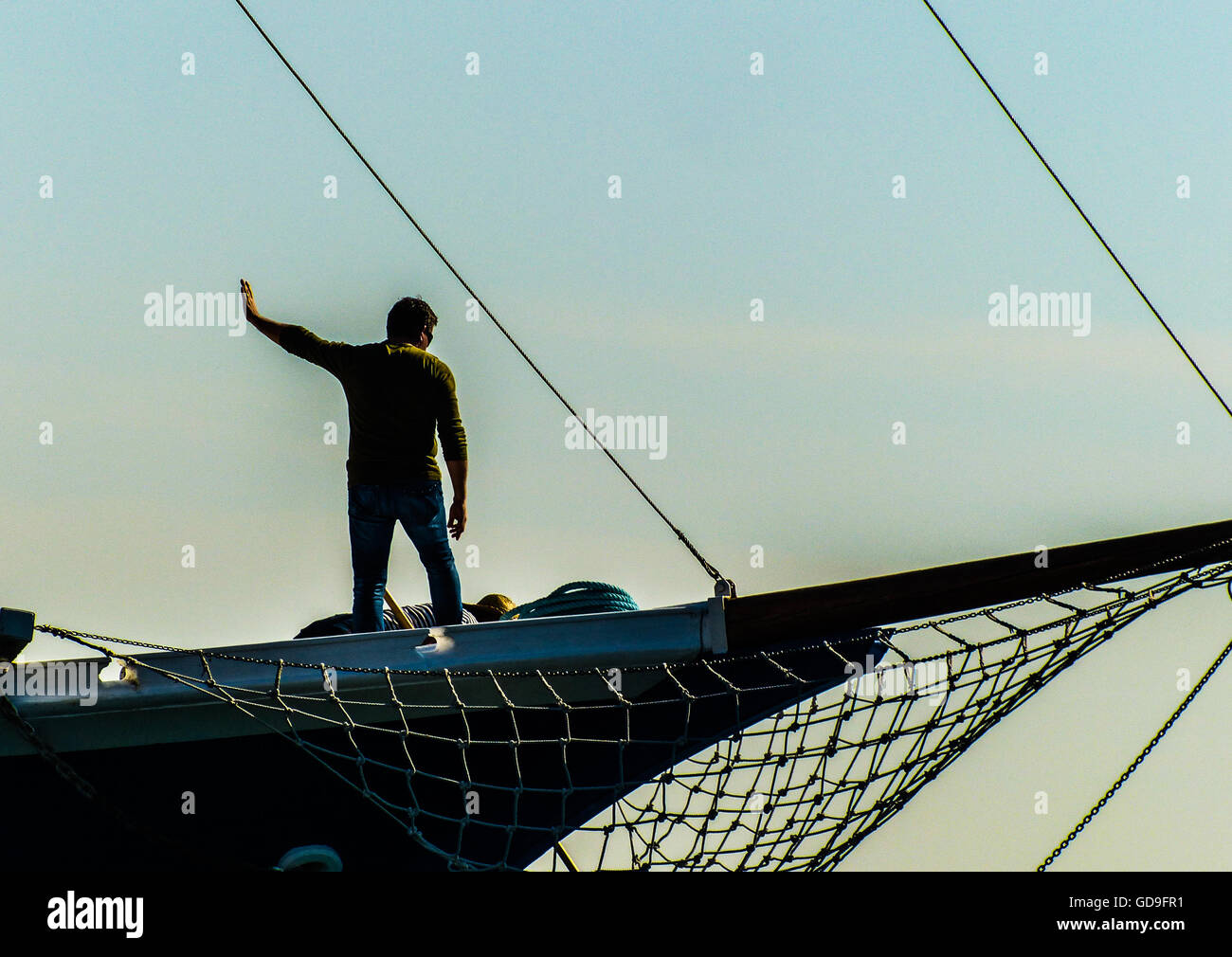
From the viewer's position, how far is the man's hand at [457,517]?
10336 mm

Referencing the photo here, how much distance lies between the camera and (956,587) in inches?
403

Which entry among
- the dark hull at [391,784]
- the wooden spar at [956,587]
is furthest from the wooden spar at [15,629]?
the wooden spar at [956,587]

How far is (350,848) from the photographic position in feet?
34.3

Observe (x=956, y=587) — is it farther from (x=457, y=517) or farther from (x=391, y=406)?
(x=391, y=406)

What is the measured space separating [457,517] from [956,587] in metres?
2.29

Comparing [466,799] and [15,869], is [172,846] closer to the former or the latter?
[15,869]

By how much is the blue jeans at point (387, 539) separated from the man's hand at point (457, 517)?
137mm

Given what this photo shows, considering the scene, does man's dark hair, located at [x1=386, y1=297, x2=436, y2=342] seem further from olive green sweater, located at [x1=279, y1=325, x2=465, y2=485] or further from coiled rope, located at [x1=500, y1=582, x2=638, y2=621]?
coiled rope, located at [x1=500, y1=582, x2=638, y2=621]

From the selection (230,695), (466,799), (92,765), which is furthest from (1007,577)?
(92,765)

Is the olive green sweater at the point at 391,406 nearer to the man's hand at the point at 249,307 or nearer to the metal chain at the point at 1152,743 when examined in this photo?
the man's hand at the point at 249,307

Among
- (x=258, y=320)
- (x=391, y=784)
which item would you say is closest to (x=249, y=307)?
(x=258, y=320)

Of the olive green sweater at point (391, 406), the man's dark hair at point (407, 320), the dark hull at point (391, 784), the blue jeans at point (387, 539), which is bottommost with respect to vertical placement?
the dark hull at point (391, 784)

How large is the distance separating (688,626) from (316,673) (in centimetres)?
171
